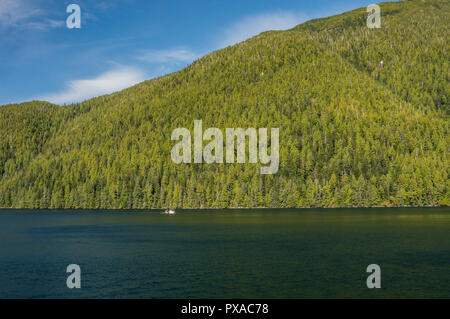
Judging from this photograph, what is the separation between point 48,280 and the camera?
48.8m

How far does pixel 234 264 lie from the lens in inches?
2179

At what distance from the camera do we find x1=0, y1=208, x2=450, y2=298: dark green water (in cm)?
4244

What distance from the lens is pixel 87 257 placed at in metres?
64.2

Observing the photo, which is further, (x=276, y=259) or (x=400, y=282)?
(x=276, y=259)

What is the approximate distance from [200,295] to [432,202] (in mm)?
177707

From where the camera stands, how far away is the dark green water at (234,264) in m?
42.4
